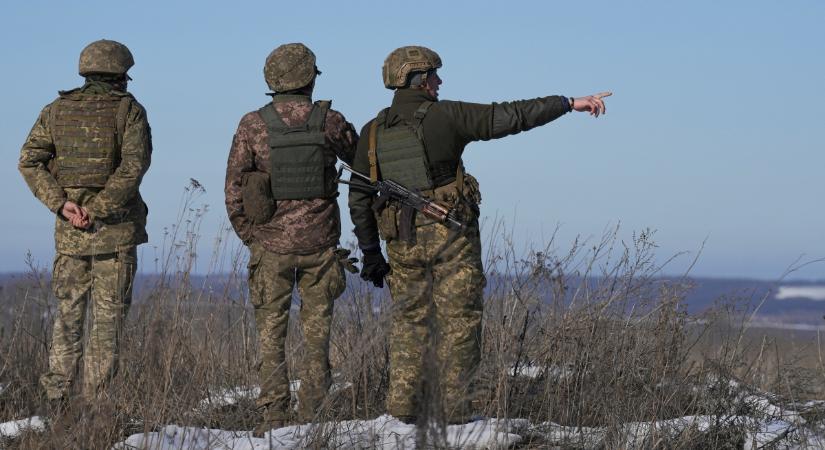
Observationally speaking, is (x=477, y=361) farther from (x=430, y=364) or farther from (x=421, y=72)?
(x=430, y=364)

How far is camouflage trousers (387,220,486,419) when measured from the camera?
656cm

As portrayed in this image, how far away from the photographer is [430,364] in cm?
382

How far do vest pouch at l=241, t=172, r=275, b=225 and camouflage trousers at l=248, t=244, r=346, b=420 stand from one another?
0.23 metres

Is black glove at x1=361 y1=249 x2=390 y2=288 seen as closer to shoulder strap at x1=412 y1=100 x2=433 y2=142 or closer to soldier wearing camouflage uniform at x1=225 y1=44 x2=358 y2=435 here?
soldier wearing camouflage uniform at x1=225 y1=44 x2=358 y2=435

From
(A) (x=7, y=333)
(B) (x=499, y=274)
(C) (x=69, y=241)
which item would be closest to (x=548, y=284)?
(B) (x=499, y=274)

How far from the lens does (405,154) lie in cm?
655

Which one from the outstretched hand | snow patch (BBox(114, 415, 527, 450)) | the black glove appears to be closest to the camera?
snow patch (BBox(114, 415, 527, 450))

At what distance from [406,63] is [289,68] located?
683 millimetres

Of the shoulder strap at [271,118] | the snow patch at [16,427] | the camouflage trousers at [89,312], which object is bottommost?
the snow patch at [16,427]

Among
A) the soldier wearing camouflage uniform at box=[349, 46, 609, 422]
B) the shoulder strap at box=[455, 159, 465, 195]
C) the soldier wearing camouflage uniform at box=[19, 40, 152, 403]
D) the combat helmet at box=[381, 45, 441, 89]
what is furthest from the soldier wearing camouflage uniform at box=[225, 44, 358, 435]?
the soldier wearing camouflage uniform at box=[19, 40, 152, 403]

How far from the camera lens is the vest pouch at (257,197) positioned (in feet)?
21.7

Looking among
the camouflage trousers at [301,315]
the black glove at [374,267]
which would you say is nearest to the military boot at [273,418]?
the camouflage trousers at [301,315]

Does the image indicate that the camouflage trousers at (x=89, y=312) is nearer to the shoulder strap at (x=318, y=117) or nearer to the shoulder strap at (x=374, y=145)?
the shoulder strap at (x=318, y=117)

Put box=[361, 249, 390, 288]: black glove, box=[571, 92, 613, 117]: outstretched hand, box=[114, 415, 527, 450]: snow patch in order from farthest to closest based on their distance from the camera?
box=[361, 249, 390, 288]: black glove
box=[571, 92, 613, 117]: outstretched hand
box=[114, 415, 527, 450]: snow patch
